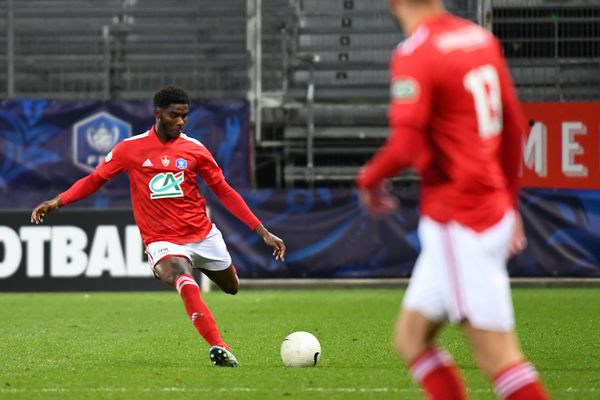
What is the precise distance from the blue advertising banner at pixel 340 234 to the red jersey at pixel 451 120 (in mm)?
15697

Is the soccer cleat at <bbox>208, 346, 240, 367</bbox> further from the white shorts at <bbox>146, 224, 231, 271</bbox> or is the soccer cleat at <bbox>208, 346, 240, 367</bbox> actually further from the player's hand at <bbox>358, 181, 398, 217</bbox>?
the player's hand at <bbox>358, 181, 398, 217</bbox>

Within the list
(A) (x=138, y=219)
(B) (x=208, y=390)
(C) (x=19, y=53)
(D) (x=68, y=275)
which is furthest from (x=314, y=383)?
(C) (x=19, y=53)

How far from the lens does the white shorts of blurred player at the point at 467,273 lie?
17.3ft

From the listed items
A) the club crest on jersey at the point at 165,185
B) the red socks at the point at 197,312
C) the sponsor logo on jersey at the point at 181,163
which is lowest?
the red socks at the point at 197,312

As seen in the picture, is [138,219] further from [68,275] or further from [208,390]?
[68,275]

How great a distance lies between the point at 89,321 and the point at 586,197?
9594mm

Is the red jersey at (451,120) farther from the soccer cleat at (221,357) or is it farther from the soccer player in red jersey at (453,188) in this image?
the soccer cleat at (221,357)

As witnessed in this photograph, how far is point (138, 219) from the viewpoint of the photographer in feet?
34.9

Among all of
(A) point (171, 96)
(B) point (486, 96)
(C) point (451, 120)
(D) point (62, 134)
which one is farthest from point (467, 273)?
(D) point (62, 134)

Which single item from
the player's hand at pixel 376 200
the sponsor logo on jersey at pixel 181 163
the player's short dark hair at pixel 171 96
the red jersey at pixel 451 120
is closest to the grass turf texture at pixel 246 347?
the sponsor logo on jersey at pixel 181 163

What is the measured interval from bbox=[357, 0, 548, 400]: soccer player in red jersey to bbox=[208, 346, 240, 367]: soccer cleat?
435 cm

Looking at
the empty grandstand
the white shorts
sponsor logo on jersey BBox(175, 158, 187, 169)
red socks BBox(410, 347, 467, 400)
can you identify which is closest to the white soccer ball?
the white shorts

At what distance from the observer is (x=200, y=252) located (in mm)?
10469

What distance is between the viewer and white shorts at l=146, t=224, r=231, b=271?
10.3 m
